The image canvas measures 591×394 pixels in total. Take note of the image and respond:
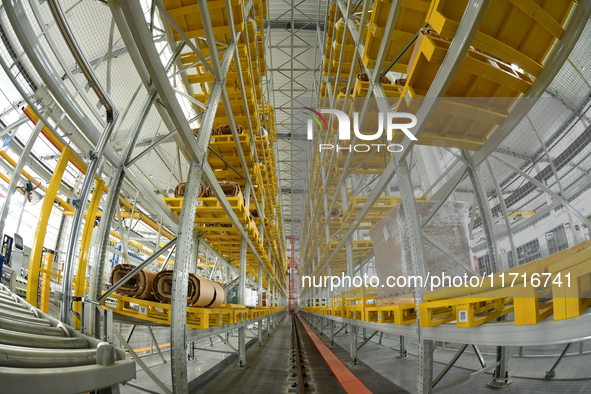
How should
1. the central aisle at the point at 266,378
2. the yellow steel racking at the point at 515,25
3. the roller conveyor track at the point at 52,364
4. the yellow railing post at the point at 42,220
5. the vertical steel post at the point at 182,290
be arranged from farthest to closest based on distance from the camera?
the central aisle at the point at 266,378 → the vertical steel post at the point at 182,290 → the yellow steel racking at the point at 515,25 → the yellow railing post at the point at 42,220 → the roller conveyor track at the point at 52,364

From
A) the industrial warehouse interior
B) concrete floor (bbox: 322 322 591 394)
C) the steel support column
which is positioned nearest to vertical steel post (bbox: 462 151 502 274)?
the industrial warehouse interior

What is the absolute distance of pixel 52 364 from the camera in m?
1.05

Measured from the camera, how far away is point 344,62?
7.98 meters

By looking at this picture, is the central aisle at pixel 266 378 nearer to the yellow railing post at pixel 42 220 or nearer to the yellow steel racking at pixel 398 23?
the yellow railing post at pixel 42 220

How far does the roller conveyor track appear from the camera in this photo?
874mm

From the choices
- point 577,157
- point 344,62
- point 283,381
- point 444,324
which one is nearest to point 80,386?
point 444,324

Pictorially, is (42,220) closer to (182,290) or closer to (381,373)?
(182,290)

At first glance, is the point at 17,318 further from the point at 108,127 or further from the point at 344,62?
the point at 344,62

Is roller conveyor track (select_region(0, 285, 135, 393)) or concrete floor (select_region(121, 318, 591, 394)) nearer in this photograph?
roller conveyor track (select_region(0, 285, 135, 393))

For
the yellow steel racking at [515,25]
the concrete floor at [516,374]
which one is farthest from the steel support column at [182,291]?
the yellow steel racking at [515,25]

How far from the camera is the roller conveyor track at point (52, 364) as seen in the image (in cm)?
87

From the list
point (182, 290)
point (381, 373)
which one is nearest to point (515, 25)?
point (182, 290)

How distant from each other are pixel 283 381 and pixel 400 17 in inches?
239

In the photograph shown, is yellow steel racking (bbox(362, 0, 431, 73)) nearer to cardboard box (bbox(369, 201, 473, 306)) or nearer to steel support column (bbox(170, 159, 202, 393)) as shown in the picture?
cardboard box (bbox(369, 201, 473, 306))
